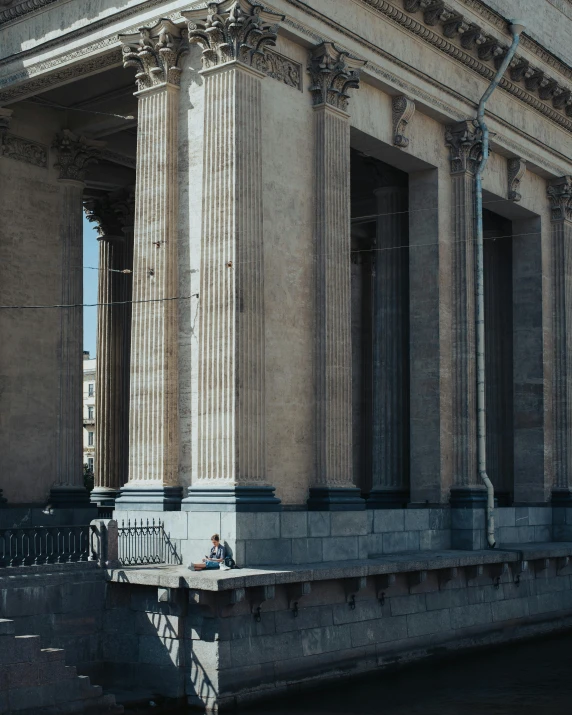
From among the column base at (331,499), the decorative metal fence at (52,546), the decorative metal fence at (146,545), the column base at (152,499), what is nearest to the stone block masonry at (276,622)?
the decorative metal fence at (146,545)

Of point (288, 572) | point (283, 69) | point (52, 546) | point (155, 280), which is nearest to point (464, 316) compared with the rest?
point (283, 69)

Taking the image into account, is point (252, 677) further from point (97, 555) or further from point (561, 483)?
point (561, 483)

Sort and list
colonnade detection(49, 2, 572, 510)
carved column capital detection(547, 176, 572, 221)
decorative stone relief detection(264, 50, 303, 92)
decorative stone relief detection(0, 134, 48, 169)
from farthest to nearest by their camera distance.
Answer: carved column capital detection(547, 176, 572, 221) → decorative stone relief detection(0, 134, 48, 169) → decorative stone relief detection(264, 50, 303, 92) → colonnade detection(49, 2, 572, 510)

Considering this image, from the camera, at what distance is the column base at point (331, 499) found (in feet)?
75.2

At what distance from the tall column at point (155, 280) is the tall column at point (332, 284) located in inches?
114

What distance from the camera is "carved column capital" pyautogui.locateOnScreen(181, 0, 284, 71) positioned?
21906 millimetres

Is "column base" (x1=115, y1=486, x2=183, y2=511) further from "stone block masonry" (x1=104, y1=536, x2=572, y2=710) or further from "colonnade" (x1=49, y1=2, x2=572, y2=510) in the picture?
"stone block masonry" (x1=104, y1=536, x2=572, y2=710)

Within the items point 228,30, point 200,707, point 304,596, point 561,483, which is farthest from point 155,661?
point 561,483

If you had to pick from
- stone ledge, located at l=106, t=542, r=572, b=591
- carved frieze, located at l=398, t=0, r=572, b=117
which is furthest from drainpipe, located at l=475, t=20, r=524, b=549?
stone ledge, located at l=106, t=542, r=572, b=591

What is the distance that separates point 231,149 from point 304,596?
26.4ft

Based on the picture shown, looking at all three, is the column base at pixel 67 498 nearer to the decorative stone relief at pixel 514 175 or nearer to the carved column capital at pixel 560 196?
the decorative stone relief at pixel 514 175

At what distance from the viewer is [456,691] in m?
21.8

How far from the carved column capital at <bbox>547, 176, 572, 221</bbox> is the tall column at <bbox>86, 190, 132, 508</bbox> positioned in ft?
39.5

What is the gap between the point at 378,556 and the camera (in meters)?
25.0
